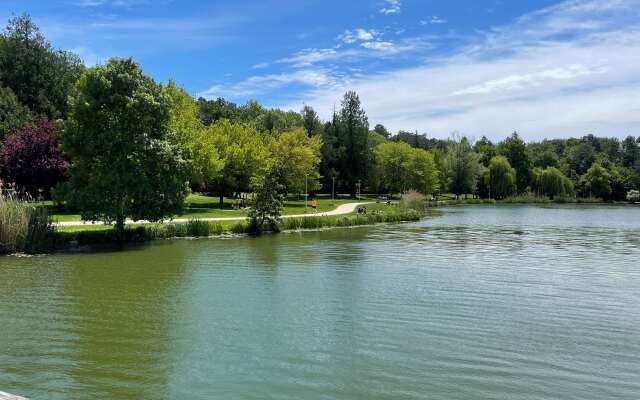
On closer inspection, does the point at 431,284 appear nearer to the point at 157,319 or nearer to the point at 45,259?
the point at 157,319

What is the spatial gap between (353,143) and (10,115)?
54716 mm

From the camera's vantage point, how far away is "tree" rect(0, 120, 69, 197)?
128ft

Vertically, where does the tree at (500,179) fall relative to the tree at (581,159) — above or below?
below

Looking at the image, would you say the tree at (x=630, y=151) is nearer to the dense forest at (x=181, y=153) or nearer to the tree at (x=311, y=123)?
the dense forest at (x=181, y=153)

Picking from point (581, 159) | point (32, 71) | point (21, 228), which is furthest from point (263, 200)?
point (581, 159)

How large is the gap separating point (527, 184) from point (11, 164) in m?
111

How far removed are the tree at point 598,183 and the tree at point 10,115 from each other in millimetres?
117002

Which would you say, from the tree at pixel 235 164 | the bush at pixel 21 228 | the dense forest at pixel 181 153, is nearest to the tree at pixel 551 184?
the dense forest at pixel 181 153

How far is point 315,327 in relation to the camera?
14516 millimetres

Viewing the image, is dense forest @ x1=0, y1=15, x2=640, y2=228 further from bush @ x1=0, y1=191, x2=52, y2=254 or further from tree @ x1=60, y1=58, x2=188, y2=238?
bush @ x1=0, y1=191, x2=52, y2=254

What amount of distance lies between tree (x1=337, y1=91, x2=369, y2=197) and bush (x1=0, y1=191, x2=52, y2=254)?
68945 millimetres

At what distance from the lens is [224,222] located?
40062mm

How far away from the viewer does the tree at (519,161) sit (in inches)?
4882

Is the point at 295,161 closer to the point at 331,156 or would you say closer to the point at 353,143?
the point at 331,156
